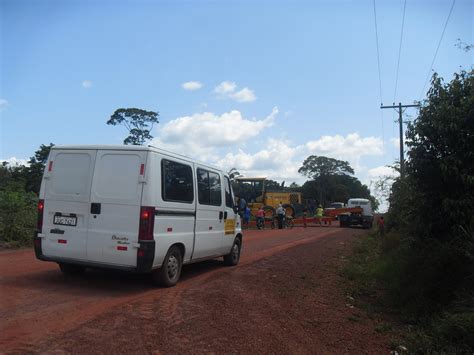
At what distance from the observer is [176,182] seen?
311 inches

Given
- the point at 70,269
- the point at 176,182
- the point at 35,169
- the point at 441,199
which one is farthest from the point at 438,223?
the point at 35,169

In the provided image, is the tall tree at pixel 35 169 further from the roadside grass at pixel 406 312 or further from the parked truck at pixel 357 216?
the roadside grass at pixel 406 312

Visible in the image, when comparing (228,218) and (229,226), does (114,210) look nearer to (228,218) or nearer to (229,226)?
(228,218)

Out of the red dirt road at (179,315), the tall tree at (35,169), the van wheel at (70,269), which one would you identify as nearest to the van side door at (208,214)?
the red dirt road at (179,315)

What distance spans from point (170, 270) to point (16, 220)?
8.19m

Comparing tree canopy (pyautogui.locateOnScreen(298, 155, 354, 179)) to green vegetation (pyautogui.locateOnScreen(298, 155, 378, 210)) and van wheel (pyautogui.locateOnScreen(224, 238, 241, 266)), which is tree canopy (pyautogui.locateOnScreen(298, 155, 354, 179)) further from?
van wheel (pyautogui.locateOnScreen(224, 238, 241, 266))

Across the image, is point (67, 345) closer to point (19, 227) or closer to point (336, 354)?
point (336, 354)

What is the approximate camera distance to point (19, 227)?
13648 millimetres

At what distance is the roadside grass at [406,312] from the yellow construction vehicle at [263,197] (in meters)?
21.0

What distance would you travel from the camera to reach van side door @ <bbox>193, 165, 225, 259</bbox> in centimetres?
882

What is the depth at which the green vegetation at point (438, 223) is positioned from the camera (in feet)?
20.1

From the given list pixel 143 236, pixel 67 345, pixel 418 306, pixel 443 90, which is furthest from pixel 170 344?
pixel 443 90

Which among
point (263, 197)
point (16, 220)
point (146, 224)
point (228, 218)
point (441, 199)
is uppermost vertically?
point (263, 197)

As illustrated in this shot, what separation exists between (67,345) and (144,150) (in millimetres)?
3400
